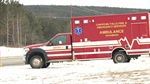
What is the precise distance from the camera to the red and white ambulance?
56.9ft

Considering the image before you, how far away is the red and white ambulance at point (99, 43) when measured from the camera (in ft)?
56.9

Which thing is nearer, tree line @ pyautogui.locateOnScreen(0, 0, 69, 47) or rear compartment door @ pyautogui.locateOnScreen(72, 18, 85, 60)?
rear compartment door @ pyautogui.locateOnScreen(72, 18, 85, 60)

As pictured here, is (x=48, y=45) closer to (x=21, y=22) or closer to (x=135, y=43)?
(x=135, y=43)

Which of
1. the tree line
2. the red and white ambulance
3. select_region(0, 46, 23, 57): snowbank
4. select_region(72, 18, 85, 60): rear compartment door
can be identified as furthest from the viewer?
the tree line

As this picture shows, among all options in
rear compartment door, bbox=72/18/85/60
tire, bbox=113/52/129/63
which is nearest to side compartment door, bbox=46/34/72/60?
rear compartment door, bbox=72/18/85/60

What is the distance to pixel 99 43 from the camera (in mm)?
17531

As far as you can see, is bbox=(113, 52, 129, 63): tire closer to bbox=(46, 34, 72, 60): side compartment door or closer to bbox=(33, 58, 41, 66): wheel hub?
bbox=(46, 34, 72, 60): side compartment door

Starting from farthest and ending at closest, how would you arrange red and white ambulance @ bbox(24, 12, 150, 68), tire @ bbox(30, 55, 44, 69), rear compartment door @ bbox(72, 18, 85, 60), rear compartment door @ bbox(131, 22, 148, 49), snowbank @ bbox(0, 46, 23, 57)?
snowbank @ bbox(0, 46, 23, 57)
rear compartment door @ bbox(72, 18, 85, 60)
tire @ bbox(30, 55, 44, 69)
red and white ambulance @ bbox(24, 12, 150, 68)
rear compartment door @ bbox(131, 22, 148, 49)

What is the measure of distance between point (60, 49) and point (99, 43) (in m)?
2.19

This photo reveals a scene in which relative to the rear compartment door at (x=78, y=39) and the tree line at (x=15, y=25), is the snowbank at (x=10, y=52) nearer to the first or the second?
the tree line at (x=15, y=25)

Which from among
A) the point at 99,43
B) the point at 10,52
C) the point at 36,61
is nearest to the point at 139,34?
the point at 99,43

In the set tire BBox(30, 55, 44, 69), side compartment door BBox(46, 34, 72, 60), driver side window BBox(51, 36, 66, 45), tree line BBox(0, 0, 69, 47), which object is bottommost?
tire BBox(30, 55, 44, 69)

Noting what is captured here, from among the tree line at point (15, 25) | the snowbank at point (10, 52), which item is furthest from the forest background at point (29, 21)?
the snowbank at point (10, 52)

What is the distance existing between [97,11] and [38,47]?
397 feet
